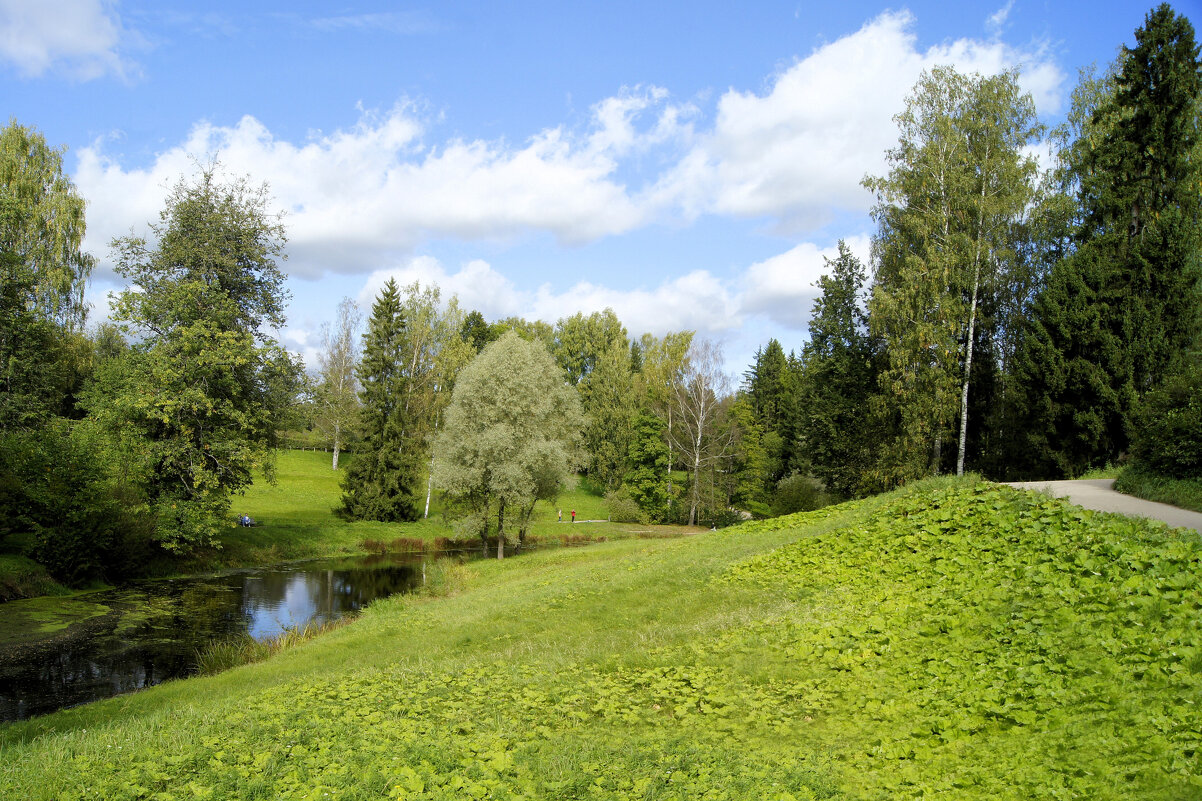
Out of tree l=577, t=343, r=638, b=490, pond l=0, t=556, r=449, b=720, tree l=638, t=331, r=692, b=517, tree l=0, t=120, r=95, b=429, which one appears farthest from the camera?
tree l=577, t=343, r=638, b=490

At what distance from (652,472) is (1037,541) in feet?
146

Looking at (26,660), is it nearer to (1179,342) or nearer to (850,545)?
(850,545)

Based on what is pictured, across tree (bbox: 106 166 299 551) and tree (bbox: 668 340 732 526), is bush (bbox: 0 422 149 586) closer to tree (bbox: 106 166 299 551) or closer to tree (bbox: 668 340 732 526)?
tree (bbox: 106 166 299 551)

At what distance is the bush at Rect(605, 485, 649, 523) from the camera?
54344 mm

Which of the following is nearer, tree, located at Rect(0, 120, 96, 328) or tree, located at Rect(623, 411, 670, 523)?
tree, located at Rect(0, 120, 96, 328)

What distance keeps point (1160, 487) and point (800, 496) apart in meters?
27.7

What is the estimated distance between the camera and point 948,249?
104ft

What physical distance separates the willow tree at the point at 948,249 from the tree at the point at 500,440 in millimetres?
16233

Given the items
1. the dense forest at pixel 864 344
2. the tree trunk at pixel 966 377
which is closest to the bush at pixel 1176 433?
the dense forest at pixel 864 344

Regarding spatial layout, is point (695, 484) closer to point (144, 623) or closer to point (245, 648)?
point (144, 623)

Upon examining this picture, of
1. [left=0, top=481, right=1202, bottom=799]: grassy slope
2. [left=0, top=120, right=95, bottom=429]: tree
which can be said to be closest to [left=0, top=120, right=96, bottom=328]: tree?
[left=0, top=120, right=95, bottom=429]: tree

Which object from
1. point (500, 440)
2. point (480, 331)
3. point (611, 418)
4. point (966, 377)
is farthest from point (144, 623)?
point (480, 331)

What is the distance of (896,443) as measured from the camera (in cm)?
3206

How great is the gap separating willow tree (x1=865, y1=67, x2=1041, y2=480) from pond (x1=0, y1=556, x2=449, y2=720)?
2421 cm
